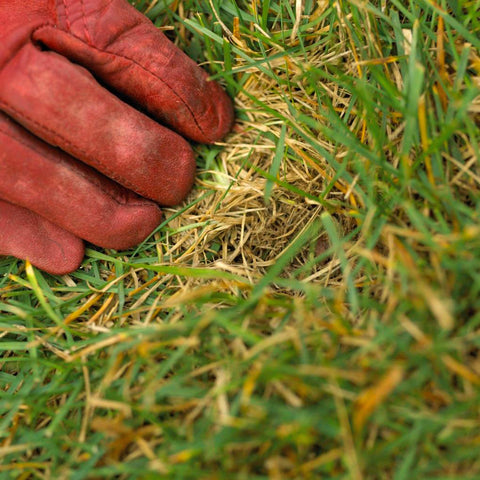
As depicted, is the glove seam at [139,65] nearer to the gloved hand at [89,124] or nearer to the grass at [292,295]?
the gloved hand at [89,124]

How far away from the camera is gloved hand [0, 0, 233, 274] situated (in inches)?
47.4

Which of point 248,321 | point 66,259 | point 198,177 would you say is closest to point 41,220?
point 66,259

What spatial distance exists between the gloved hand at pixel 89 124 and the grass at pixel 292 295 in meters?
0.09

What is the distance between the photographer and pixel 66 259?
137 cm

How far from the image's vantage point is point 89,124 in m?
1.24

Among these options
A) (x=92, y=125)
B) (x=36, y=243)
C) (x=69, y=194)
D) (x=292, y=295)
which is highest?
(x=92, y=125)

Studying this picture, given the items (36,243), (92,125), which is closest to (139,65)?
(92,125)

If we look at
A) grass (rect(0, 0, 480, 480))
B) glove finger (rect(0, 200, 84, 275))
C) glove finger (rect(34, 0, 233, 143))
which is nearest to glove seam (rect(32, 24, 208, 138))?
glove finger (rect(34, 0, 233, 143))

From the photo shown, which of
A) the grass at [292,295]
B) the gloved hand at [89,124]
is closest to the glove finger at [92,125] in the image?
the gloved hand at [89,124]

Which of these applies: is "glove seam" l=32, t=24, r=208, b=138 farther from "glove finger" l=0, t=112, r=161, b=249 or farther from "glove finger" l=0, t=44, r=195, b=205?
"glove finger" l=0, t=112, r=161, b=249

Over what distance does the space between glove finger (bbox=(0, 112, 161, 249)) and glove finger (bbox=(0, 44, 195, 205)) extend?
1.8 inches

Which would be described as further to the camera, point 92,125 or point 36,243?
point 36,243

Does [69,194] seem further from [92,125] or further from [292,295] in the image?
[292,295]

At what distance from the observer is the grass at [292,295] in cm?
87
